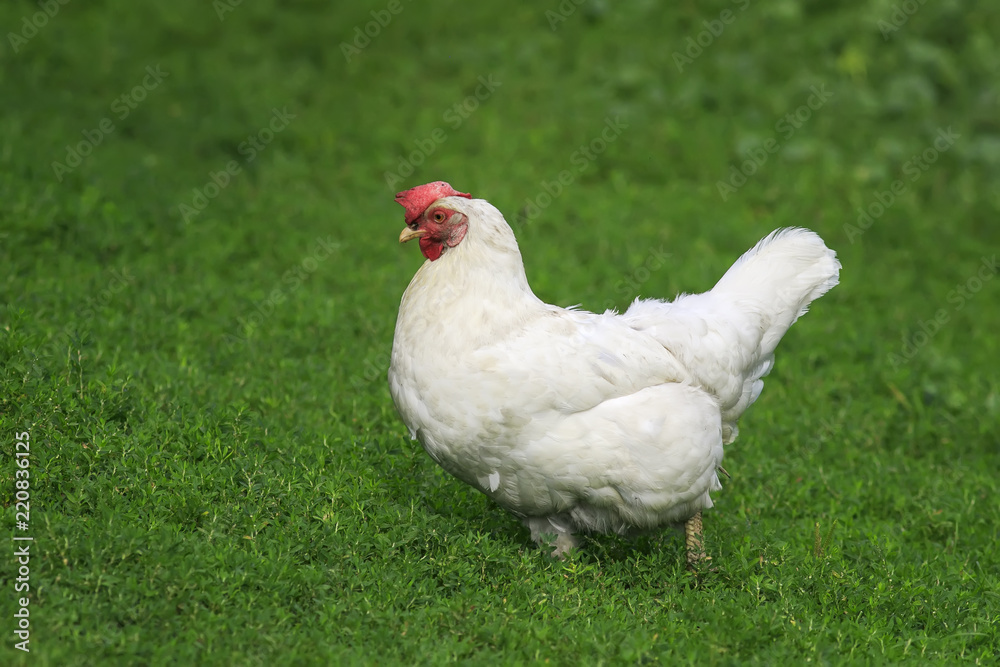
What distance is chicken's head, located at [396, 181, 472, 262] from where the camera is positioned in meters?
4.48

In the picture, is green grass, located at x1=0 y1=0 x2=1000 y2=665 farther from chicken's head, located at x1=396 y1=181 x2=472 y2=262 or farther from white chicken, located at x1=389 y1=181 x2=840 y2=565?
chicken's head, located at x1=396 y1=181 x2=472 y2=262

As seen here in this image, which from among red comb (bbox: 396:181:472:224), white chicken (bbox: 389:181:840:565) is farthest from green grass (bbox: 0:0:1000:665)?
red comb (bbox: 396:181:472:224)

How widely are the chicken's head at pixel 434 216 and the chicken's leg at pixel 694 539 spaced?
6.34 ft

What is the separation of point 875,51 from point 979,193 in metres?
2.10

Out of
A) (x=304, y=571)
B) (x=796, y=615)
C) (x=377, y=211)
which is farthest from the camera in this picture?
(x=377, y=211)

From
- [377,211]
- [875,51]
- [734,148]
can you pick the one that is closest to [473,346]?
[377,211]

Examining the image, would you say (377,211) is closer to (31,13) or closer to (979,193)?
(31,13)

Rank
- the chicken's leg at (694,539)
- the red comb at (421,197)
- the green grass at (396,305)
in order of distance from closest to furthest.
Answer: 1. the green grass at (396,305)
2. the red comb at (421,197)
3. the chicken's leg at (694,539)

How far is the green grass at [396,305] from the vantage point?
161 inches

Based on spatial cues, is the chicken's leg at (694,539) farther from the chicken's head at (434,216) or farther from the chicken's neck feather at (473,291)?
the chicken's head at (434,216)

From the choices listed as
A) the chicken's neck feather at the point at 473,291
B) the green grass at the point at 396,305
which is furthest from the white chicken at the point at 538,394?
the green grass at the point at 396,305

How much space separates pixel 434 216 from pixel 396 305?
2971 mm

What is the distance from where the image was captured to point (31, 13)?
10.2 meters

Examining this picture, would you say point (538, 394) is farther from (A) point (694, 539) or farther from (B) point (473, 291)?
(A) point (694, 539)
